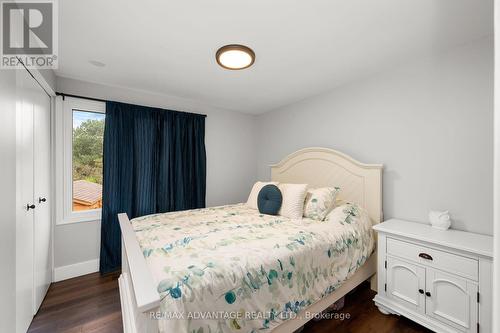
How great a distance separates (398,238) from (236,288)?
1.55 meters

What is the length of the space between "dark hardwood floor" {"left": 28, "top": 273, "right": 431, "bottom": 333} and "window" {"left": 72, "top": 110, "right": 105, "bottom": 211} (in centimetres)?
97

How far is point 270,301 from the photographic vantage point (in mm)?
1372

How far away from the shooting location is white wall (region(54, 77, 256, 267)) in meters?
2.56

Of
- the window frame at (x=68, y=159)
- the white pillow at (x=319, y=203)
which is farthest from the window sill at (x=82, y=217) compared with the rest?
the white pillow at (x=319, y=203)

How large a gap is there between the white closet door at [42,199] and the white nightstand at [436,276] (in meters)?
3.14

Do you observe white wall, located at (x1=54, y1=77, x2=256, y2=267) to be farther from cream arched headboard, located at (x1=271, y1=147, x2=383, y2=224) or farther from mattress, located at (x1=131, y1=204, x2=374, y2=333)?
mattress, located at (x1=131, y1=204, x2=374, y2=333)

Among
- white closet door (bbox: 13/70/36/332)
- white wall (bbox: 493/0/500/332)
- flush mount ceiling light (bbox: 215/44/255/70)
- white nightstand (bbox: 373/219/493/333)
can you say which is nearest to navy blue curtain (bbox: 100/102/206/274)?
white closet door (bbox: 13/70/36/332)

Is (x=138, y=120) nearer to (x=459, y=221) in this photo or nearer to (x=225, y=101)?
(x=225, y=101)

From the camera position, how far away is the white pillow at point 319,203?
233 cm

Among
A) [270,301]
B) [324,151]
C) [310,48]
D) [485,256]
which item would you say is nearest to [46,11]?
[310,48]

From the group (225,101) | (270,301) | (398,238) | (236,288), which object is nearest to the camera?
(236,288)

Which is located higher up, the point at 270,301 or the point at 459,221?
the point at 459,221

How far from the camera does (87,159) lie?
2.71m

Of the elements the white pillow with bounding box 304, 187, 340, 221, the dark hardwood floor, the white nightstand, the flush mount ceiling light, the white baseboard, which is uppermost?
the flush mount ceiling light
